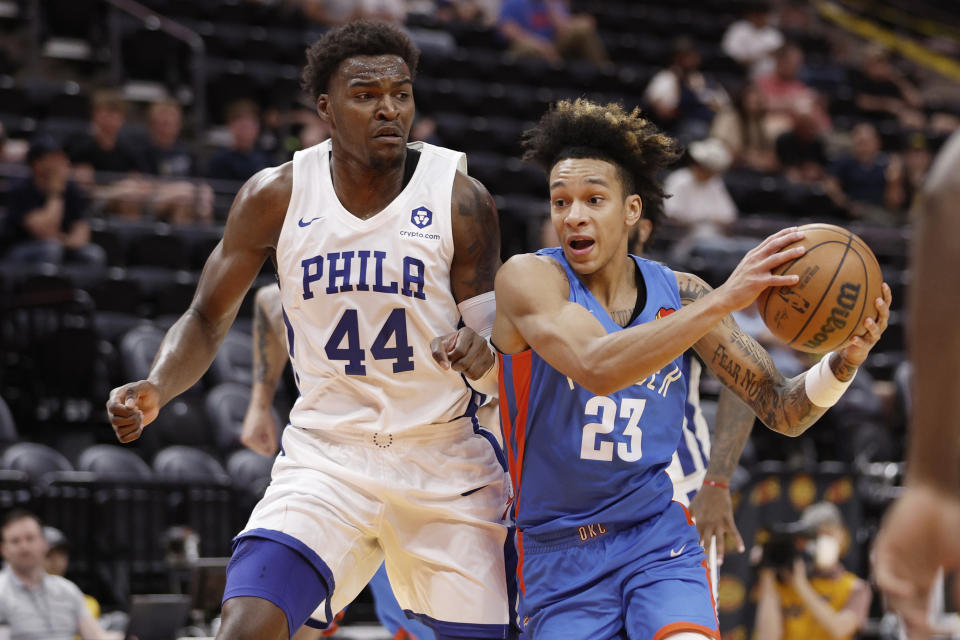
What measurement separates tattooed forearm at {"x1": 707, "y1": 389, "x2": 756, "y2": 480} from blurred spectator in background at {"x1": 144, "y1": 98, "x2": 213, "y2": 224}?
6.07 metres

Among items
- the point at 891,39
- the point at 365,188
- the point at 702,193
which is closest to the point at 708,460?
the point at 365,188

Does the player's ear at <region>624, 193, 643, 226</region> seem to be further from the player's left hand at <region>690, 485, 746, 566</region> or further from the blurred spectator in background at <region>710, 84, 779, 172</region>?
the blurred spectator in background at <region>710, 84, 779, 172</region>

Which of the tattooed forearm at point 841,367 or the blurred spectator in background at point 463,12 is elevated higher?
the blurred spectator in background at point 463,12

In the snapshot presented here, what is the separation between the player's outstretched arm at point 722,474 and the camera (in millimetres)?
4383

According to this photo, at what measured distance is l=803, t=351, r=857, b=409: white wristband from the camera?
3.55 m

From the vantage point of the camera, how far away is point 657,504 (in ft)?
11.7

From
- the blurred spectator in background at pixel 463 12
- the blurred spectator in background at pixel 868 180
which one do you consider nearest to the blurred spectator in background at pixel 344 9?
the blurred spectator in background at pixel 463 12

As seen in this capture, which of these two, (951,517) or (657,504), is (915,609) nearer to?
(951,517)

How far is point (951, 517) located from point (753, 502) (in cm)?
605

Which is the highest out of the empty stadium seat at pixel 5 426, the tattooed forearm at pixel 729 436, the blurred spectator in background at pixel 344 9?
the blurred spectator in background at pixel 344 9

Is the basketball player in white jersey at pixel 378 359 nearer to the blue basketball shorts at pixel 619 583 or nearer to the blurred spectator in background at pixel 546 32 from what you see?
the blue basketball shorts at pixel 619 583

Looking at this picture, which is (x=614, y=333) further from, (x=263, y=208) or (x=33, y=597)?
(x=33, y=597)

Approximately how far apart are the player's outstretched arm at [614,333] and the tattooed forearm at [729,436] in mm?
1166

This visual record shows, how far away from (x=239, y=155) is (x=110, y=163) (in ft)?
3.45
